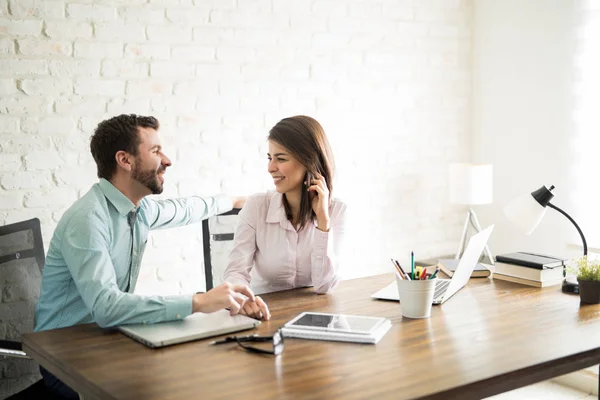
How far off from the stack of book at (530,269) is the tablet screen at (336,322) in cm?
77

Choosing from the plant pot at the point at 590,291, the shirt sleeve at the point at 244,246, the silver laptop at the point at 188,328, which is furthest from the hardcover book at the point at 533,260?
the silver laptop at the point at 188,328

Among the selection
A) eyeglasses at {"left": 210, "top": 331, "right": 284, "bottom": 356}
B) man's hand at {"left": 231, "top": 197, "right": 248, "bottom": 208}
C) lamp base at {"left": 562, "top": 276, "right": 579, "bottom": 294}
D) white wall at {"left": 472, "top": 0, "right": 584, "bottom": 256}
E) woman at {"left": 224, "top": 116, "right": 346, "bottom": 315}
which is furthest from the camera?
white wall at {"left": 472, "top": 0, "right": 584, "bottom": 256}

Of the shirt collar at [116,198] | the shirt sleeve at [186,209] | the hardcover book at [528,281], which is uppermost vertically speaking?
the shirt collar at [116,198]

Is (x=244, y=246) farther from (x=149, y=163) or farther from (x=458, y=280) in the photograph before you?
(x=458, y=280)

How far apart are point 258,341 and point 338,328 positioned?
21 cm

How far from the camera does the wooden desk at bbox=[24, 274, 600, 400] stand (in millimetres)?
1442

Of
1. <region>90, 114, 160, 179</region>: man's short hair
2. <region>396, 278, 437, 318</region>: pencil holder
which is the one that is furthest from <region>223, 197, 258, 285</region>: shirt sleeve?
<region>396, 278, 437, 318</region>: pencil holder

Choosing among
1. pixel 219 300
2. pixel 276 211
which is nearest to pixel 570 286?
pixel 276 211

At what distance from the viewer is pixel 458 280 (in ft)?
7.39

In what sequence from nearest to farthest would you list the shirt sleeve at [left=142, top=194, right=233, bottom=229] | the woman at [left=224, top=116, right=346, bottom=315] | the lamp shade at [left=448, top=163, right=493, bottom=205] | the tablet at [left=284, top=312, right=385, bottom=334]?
the tablet at [left=284, top=312, right=385, bottom=334]
the woman at [left=224, top=116, right=346, bottom=315]
the shirt sleeve at [left=142, top=194, right=233, bottom=229]
the lamp shade at [left=448, top=163, right=493, bottom=205]

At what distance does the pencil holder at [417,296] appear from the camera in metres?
1.95

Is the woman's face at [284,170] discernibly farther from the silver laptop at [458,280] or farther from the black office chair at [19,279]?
the black office chair at [19,279]

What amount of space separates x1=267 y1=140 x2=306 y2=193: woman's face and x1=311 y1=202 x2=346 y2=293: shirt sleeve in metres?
0.18

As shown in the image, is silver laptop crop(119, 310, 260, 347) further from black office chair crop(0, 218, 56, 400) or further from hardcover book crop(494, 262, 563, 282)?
hardcover book crop(494, 262, 563, 282)
